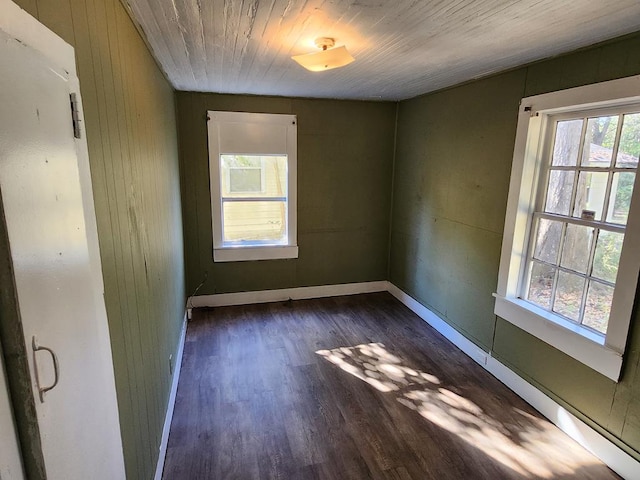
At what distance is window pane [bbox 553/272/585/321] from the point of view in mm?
2350

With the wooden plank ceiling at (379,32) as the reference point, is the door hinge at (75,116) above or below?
below

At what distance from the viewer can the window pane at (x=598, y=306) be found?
7.09ft

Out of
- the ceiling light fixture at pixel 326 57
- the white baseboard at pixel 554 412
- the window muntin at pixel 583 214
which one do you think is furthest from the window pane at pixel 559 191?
the ceiling light fixture at pixel 326 57

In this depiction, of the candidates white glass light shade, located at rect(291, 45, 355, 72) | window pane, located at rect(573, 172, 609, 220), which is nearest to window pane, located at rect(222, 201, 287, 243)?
white glass light shade, located at rect(291, 45, 355, 72)

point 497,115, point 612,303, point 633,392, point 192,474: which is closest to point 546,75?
point 497,115

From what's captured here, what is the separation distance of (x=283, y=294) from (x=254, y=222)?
93 cm

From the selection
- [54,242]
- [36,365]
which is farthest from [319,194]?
[36,365]

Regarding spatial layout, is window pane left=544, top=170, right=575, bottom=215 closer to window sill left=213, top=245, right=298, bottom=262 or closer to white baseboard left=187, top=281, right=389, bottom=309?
white baseboard left=187, top=281, right=389, bottom=309

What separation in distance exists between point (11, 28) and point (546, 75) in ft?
9.08

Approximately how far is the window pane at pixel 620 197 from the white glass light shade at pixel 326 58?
1642 millimetres

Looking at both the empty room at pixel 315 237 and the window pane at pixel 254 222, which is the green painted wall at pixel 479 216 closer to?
the empty room at pixel 315 237

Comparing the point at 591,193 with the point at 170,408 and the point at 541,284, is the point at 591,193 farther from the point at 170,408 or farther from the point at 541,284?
the point at 170,408

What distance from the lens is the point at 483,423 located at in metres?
2.40

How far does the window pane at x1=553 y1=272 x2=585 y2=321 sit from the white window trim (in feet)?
0.23
